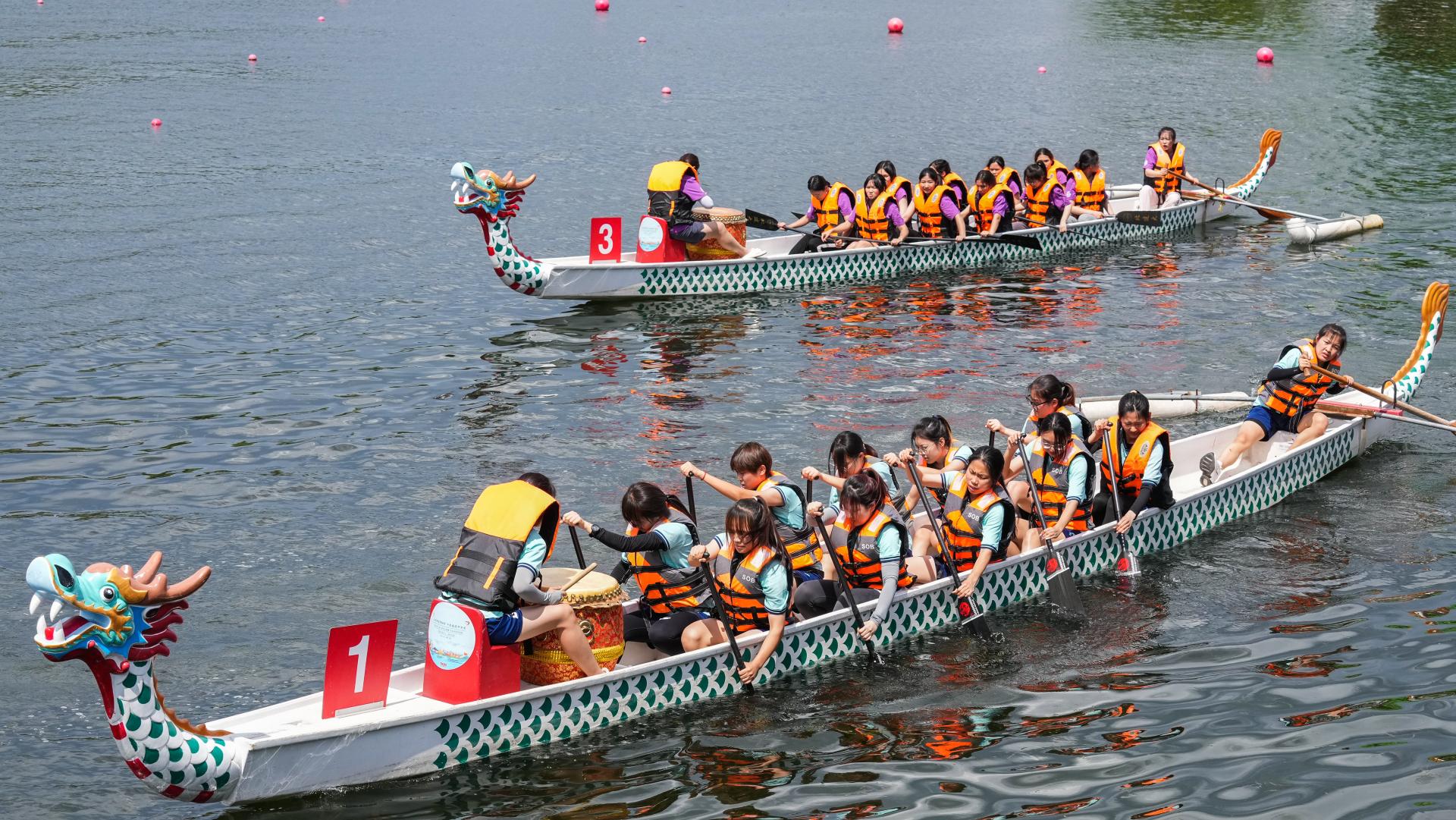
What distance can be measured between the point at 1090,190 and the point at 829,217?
5.77 metres

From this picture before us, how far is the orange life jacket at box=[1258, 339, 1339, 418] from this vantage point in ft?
53.3

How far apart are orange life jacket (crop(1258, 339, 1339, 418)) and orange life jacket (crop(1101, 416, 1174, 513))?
9.61 ft

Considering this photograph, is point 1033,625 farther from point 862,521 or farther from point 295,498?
point 295,498

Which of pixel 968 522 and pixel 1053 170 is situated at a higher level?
pixel 1053 170

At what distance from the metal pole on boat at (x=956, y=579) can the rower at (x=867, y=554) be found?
379 millimetres

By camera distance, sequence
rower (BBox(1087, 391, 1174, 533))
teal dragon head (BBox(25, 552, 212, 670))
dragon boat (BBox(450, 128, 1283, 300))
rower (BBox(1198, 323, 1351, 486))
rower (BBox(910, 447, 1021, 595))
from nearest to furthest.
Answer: teal dragon head (BBox(25, 552, 212, 670)) < rower (BBox(910, 447, 1021, 595)) < rower (BBox(1087, 391, 1174, 533)) < rower (BBox(1198, 323, 1351, 486)) < dragon boat (BBox(450, 128, 1283, 300))

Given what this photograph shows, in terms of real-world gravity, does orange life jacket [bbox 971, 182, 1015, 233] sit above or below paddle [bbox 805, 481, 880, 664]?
above

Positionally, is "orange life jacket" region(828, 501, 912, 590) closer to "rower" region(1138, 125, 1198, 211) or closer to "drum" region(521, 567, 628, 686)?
A: "drum" region(521, 567, 628, 686)

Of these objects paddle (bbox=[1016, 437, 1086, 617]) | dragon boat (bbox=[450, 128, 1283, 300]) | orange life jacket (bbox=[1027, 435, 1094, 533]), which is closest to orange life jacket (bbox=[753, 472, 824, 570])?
paddle (bbox=[1016, 437, 1086, 617])

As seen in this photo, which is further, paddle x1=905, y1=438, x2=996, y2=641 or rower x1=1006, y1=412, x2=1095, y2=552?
rower x1=1006, y1=412, x2=1095, y2=552

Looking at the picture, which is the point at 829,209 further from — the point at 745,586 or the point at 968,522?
the point at 745,586

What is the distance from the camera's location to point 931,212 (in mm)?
25625

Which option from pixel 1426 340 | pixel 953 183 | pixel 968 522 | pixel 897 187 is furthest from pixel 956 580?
pixel 953 183

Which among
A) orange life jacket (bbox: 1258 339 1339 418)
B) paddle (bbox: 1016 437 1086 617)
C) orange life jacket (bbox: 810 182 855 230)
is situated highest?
orange life jacket (bbox: 810 182 855 230)
